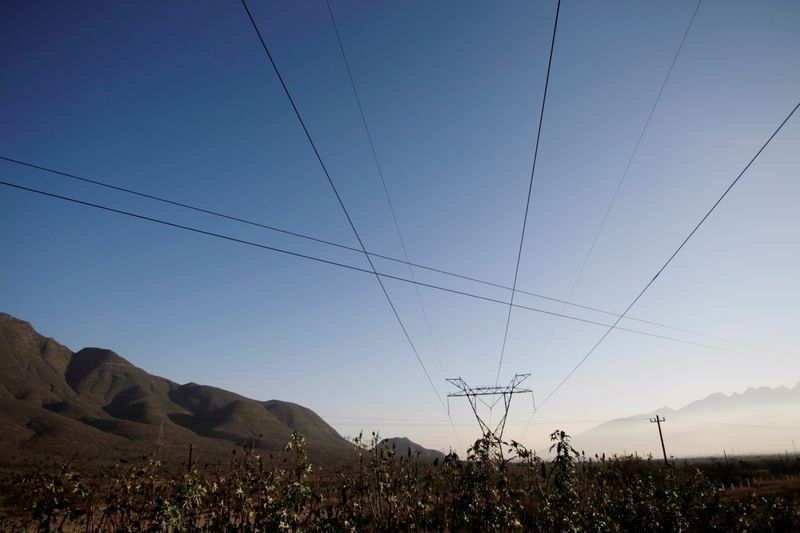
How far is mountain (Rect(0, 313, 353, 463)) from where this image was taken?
79.6 meters

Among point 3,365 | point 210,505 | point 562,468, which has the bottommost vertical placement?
point 210,505

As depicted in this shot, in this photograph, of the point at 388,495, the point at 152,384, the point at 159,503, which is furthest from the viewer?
the point at 152,384

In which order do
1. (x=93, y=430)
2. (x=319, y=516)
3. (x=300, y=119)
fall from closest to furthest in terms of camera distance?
(x=300, y=119), (x=319, y=516), (x=93, y=430)

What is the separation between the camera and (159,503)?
8.42 m

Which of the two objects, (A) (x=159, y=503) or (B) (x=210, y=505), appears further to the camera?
(B) (x=210, y=505)

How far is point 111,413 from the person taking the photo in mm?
Answer: 127500

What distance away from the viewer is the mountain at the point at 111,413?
261ft

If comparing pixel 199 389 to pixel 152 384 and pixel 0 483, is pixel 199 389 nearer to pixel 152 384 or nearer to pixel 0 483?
pixel 152 384

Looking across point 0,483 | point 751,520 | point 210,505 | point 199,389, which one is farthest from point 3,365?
point 751,520

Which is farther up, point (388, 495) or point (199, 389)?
point (199, 389)

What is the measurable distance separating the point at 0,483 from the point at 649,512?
137 ft

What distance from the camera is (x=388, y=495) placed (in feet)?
32.1

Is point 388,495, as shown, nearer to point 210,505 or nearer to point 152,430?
point 210,505

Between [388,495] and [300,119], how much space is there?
28.1 feet
